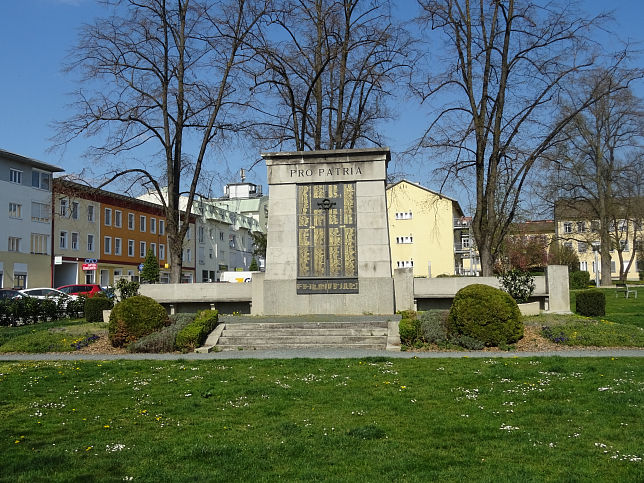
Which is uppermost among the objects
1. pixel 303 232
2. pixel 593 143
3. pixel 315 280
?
pixel 593 143

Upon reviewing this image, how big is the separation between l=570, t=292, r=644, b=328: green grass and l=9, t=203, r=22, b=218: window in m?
40.6

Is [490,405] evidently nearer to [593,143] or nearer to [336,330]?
[336,330]

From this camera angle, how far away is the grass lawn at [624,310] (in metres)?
20.7

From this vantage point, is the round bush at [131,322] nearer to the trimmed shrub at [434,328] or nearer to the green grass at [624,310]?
the trimmed shrub at [434,328]

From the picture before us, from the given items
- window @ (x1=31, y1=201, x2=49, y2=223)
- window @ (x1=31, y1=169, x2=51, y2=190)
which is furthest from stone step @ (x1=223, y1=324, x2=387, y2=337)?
window @ (x1=31, y1=169, x2=51, y2=190)

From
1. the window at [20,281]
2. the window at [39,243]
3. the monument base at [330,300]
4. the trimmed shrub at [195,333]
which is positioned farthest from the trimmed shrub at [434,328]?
the window at [39,243]

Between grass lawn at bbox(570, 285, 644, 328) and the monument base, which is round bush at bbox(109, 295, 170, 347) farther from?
grass lawn at bbox(570, 285, 644, 328)

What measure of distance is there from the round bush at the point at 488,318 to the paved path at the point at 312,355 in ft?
2.95

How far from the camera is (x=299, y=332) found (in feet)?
56.3

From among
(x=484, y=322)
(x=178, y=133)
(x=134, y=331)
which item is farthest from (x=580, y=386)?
(x=178, y=133)

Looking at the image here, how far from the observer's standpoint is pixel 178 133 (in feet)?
80.4

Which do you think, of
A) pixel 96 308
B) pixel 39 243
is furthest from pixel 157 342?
pixel 39 243

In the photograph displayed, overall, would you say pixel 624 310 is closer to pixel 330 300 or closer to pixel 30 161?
pixel 330 300

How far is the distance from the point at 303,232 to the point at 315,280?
5.14ft
